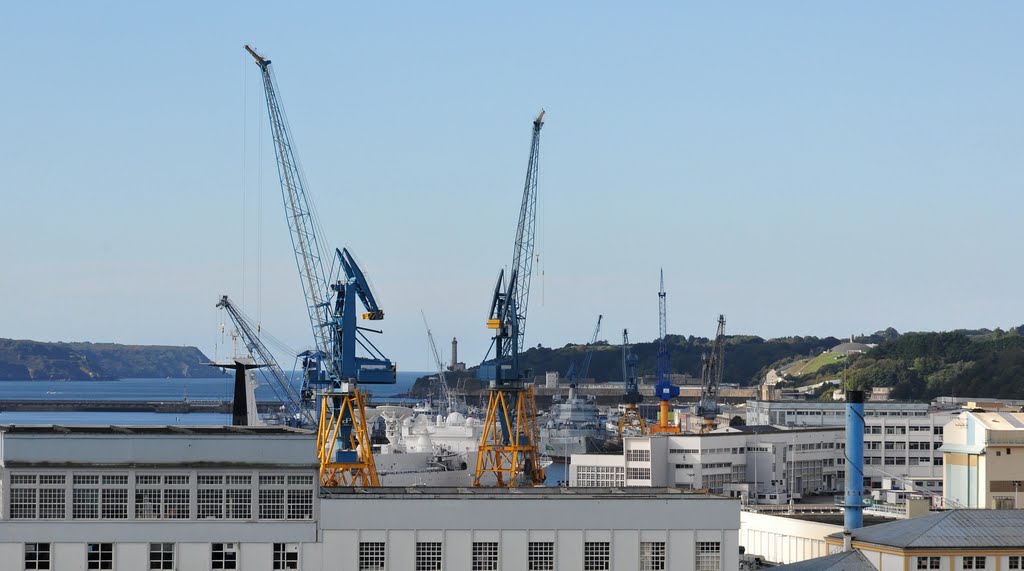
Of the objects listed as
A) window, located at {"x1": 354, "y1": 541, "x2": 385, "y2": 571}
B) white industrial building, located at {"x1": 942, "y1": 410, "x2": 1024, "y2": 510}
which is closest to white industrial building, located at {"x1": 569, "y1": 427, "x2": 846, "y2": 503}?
white industrial building, located at {"x1": 942, "y1": 410, "x2": 1024, "y2": 510}

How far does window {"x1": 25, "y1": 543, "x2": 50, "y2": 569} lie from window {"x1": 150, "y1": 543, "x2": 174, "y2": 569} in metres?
2.81

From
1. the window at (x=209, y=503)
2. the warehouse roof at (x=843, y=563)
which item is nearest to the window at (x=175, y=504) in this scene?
the window at (x=209, y=503)

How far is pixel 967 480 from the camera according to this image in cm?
8050

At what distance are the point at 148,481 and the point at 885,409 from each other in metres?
121

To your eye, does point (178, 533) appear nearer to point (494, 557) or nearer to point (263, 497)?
point (263, 497)

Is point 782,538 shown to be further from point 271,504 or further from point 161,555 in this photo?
point 161,555

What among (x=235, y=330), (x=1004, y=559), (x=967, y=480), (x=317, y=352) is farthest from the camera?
(x=235, y=330)

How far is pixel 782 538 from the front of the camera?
78.2 m

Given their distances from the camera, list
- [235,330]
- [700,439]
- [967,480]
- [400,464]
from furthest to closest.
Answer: [400,464] → [700,439] → [235,330] → [967,480]

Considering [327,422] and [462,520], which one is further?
[327,422]

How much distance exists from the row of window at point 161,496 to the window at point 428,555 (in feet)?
10.5

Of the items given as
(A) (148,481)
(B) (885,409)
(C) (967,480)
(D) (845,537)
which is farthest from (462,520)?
(B) (885,409)

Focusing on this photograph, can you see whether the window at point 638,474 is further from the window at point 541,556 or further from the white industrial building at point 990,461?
the window at point 541,556

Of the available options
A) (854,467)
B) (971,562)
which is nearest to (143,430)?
(971,562)
